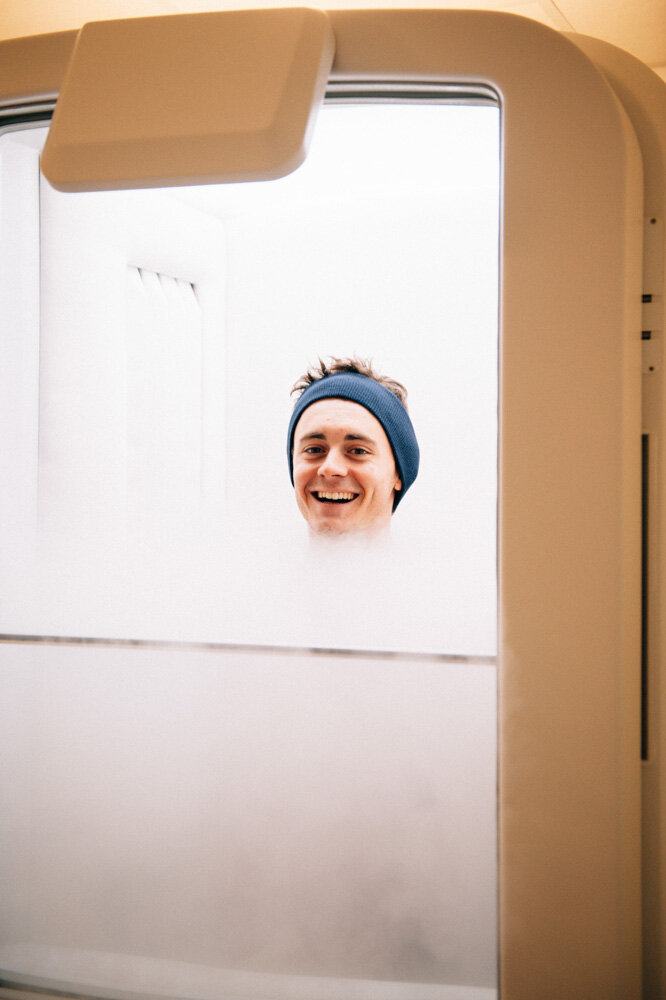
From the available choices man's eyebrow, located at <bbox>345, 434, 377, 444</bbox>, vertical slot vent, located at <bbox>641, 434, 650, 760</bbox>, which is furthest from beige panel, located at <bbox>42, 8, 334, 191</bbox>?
vertical slot vent, located at <bbox>641, 434, 650, 760</bbox>

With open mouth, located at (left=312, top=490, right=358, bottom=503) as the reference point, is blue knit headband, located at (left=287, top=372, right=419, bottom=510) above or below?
above

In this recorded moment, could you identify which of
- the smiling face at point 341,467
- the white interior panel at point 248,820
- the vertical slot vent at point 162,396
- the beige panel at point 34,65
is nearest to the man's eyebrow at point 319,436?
the smiling face at point 341,467

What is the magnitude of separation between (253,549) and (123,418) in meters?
0.21

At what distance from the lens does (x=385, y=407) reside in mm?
750

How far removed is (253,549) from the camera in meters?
0.76

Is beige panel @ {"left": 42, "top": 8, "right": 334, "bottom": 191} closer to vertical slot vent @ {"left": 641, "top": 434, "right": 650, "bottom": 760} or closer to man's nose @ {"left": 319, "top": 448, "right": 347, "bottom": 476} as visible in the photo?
man's nose @ {"left": 319, "top": 448, "right": 347, "bottom": 476}

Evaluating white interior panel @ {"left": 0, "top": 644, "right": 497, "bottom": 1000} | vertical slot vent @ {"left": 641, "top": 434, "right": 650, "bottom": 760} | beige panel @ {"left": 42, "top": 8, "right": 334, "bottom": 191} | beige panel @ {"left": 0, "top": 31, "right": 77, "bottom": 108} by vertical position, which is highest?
beige panel @ {"left": 0, "top": 31, "right": 77, "bottom": 108}

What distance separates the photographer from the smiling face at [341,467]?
757mm

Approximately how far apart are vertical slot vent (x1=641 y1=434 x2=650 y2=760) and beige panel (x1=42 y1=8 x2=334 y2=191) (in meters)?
0.41

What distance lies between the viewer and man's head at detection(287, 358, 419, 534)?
75cm

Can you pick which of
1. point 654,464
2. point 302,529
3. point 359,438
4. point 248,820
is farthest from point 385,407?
point 248,820

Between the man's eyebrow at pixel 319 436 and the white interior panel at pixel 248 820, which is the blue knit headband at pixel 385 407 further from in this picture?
the white interior panel at pixel 248 820

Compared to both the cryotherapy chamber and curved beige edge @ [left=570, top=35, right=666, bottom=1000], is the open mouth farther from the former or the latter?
curved beige edge @ [left=570, top=35, right=666, bottom=1000]

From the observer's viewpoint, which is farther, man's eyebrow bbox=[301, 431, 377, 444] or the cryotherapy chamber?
man's eyebrow bbox=[301, 431, 377, 444]
